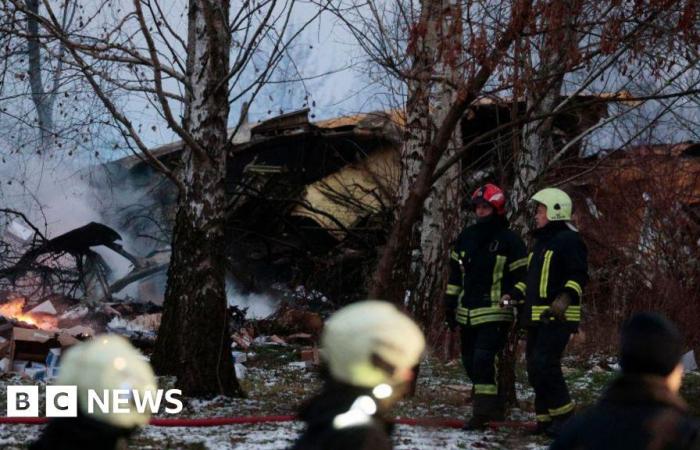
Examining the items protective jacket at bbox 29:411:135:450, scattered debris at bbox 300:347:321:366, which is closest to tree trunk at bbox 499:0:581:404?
scattered debris at bbox 300:347:321:366

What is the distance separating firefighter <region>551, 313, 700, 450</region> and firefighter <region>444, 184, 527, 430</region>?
4.02m

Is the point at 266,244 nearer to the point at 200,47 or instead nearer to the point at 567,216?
the point at 200,47

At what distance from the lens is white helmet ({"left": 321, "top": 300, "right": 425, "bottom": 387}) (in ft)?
9.98

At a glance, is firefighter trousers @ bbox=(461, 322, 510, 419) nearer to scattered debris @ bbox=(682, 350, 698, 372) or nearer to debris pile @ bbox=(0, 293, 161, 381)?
debris pile @ bbox=(0, 293, 161, 381)

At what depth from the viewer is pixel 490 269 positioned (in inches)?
293

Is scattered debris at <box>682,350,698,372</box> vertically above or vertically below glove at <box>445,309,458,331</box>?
below

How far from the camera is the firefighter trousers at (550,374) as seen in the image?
694cm

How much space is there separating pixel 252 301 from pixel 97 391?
15.0 metres

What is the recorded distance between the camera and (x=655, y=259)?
15695mm

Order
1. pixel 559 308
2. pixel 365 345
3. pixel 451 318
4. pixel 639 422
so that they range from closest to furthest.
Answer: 1. pixel 365 345
2. pixel 639 422
3. pixel 559 308
4. pixel 451 318

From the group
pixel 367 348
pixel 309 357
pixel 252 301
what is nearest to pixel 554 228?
pixel 367 348

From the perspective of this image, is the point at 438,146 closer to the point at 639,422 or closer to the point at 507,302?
the point at 507,302

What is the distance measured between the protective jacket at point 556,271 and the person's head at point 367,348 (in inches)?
161

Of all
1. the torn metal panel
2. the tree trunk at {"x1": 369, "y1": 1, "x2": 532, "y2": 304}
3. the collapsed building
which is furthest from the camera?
the torn metal panel
